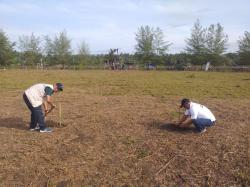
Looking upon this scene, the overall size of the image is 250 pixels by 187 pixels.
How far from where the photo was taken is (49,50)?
79.6 metres

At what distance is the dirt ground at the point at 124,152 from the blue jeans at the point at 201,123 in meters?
0.16

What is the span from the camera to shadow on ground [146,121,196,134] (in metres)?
8.62

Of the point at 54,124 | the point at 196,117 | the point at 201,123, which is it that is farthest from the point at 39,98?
the point at 201,123

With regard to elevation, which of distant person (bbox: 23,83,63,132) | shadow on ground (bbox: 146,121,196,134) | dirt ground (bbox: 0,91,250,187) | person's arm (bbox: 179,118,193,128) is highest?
distant person (bbox: 23,83,63,132)

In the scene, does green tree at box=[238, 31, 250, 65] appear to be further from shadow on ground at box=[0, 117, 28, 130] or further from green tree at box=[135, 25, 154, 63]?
shadow on ground at box=[0, 117, 28, 130]

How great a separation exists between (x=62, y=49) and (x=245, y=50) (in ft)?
126

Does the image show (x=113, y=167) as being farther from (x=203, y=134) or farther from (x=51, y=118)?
(x=51, y=118)

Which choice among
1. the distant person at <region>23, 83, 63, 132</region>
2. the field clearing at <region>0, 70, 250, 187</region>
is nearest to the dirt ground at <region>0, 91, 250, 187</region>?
the field clearing at <region>0, 70, 250, 187</region>

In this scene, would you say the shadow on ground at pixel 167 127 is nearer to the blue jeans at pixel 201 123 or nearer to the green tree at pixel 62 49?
the blue jeans at pixel 201 123

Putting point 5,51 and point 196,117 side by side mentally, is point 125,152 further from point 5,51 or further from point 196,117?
point 5,51

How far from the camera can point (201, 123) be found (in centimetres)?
830

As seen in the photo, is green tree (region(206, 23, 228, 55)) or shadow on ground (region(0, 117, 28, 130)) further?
green tree (region(206, 23, 228, 55))

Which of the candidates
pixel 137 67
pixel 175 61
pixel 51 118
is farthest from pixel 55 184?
pixel 175 61

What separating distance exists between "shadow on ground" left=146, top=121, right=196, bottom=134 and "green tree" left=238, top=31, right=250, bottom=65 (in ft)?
181
